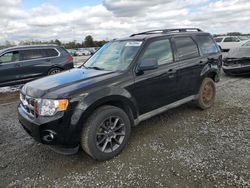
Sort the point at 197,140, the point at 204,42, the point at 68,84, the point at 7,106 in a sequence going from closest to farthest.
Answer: the point at 68,84
the point at 197,140
the point at 204,42
the point at 7,106

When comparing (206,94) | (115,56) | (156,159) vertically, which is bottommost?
(156,159)

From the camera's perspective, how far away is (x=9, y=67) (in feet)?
27.6

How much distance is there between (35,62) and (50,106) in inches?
257

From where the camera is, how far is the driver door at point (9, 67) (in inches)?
328

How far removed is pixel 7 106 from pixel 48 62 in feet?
9.93

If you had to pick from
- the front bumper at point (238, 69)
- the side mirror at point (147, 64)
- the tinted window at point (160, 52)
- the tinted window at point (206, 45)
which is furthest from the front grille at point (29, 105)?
the front bumper at point (238, 69)

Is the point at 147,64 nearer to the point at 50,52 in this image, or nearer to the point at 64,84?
the point at 64,84

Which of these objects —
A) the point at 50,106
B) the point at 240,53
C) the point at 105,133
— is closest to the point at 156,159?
the point at 105,133

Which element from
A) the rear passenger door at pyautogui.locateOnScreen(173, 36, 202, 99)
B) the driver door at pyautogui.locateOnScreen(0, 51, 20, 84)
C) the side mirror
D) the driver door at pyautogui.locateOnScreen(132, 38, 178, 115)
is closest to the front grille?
the driver door at pyautogui.locateOnScreen(132, 38, 178, 115)

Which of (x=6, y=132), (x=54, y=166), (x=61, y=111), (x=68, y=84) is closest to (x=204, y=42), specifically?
(x=68, y=84)

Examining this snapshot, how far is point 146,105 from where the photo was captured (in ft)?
12.8

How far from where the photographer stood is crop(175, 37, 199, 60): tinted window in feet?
14.8

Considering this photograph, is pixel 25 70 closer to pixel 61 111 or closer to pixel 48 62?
pixel 48 62

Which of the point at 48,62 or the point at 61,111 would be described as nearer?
the point at 61,111
